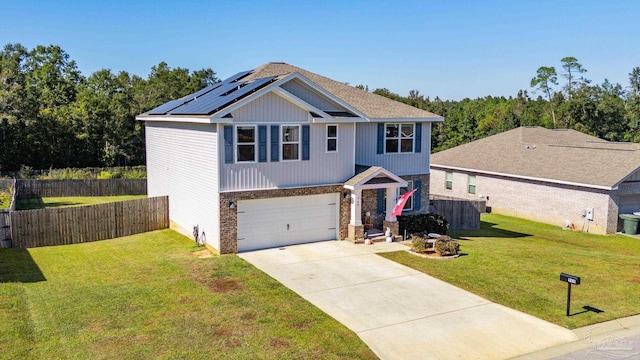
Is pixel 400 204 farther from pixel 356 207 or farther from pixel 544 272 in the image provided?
pixel 544 272

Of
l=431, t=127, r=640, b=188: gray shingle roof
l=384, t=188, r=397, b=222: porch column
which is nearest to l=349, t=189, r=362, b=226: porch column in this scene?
l=384, t=188, r=397, b=222: porch column

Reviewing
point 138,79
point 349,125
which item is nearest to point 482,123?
point 138,79

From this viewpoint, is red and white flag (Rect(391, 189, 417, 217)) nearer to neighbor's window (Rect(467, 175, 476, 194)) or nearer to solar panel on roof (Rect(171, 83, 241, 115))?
solar panel on roof (Rect(171, 83, 241, 115))

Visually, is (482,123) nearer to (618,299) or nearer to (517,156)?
(517,156)

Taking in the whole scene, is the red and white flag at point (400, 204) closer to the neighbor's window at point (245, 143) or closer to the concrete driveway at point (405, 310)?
the concrete driveway at point (405, 310)

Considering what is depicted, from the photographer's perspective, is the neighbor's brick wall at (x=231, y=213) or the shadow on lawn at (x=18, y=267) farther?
the neighbor's brick wall at (x=231, y=213)

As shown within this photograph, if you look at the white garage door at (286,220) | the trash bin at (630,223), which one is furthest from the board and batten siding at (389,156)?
the trash bin at (630,223)
